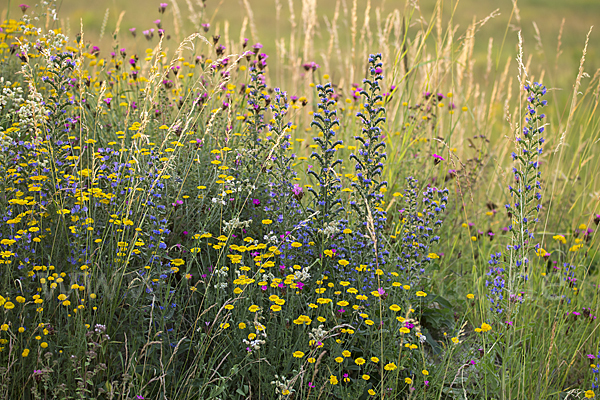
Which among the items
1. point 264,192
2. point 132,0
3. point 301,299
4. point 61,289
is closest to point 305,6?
point 264,192

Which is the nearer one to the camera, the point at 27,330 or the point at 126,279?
the point at 27,330

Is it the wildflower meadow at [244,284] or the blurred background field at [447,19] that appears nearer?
the wildflower meadow at [244,284]

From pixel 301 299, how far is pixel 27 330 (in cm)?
126

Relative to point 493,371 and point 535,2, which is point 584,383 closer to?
point 493,371

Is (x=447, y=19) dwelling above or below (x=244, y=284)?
above

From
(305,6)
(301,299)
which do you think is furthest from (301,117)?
(301,299)

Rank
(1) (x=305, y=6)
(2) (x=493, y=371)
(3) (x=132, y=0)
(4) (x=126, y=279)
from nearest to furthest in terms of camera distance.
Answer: (2) (x=493, y=371)
(4) (x=126, y=279)
(1) (x=305, y=6)
(3) (x=132, y=0)

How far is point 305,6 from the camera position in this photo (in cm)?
451

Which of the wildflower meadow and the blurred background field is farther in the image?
the blurred background field

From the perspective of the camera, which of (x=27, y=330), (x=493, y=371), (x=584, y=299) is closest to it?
(x=27, y=330)

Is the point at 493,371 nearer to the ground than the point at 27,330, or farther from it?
nearer to the ground

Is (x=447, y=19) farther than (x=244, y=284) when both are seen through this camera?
Yes

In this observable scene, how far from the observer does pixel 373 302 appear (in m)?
2.36

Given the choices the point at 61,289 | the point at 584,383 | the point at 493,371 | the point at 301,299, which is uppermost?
the point at 61,289
